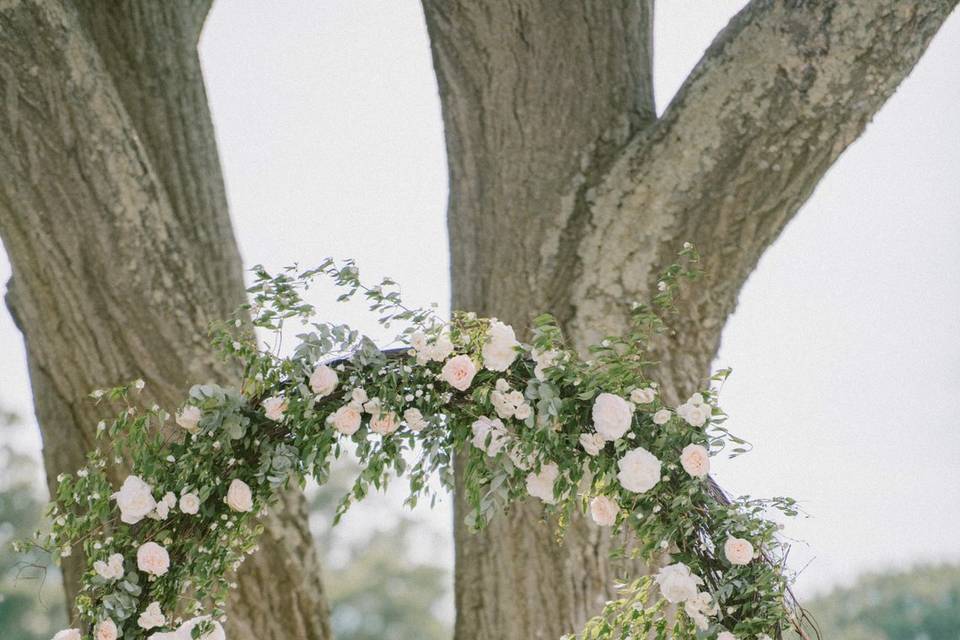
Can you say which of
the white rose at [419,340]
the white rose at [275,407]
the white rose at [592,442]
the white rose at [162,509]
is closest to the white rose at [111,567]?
the white rose at [162,509]

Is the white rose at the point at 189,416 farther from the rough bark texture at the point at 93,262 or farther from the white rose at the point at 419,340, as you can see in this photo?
the rough bark texture at the point at 93,262

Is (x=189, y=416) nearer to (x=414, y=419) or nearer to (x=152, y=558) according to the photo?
(x=152, y=558)

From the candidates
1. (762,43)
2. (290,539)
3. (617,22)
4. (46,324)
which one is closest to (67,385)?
(46,324)

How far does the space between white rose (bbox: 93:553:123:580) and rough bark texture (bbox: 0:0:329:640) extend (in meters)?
0.78

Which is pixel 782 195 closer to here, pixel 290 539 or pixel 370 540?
pixel 290 539

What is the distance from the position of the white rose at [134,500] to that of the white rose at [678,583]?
3.01 feet

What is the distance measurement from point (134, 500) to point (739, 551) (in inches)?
41.7

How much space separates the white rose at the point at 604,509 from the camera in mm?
1729

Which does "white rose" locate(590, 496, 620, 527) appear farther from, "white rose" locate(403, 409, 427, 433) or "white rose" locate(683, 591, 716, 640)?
"white rose" locate(403, 409, 427, 433)

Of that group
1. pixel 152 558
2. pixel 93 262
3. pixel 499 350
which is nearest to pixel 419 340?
pixel 499 350

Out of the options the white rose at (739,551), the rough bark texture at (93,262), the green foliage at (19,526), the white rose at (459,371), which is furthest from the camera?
the green foliage at (19,526)

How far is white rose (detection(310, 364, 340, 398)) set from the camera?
1.69m

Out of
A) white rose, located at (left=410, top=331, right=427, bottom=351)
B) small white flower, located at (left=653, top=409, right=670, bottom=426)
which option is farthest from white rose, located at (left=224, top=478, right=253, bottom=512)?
small white flower, located at (left=653, top=409, right=670, bottom=426)

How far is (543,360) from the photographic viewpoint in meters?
1.69
